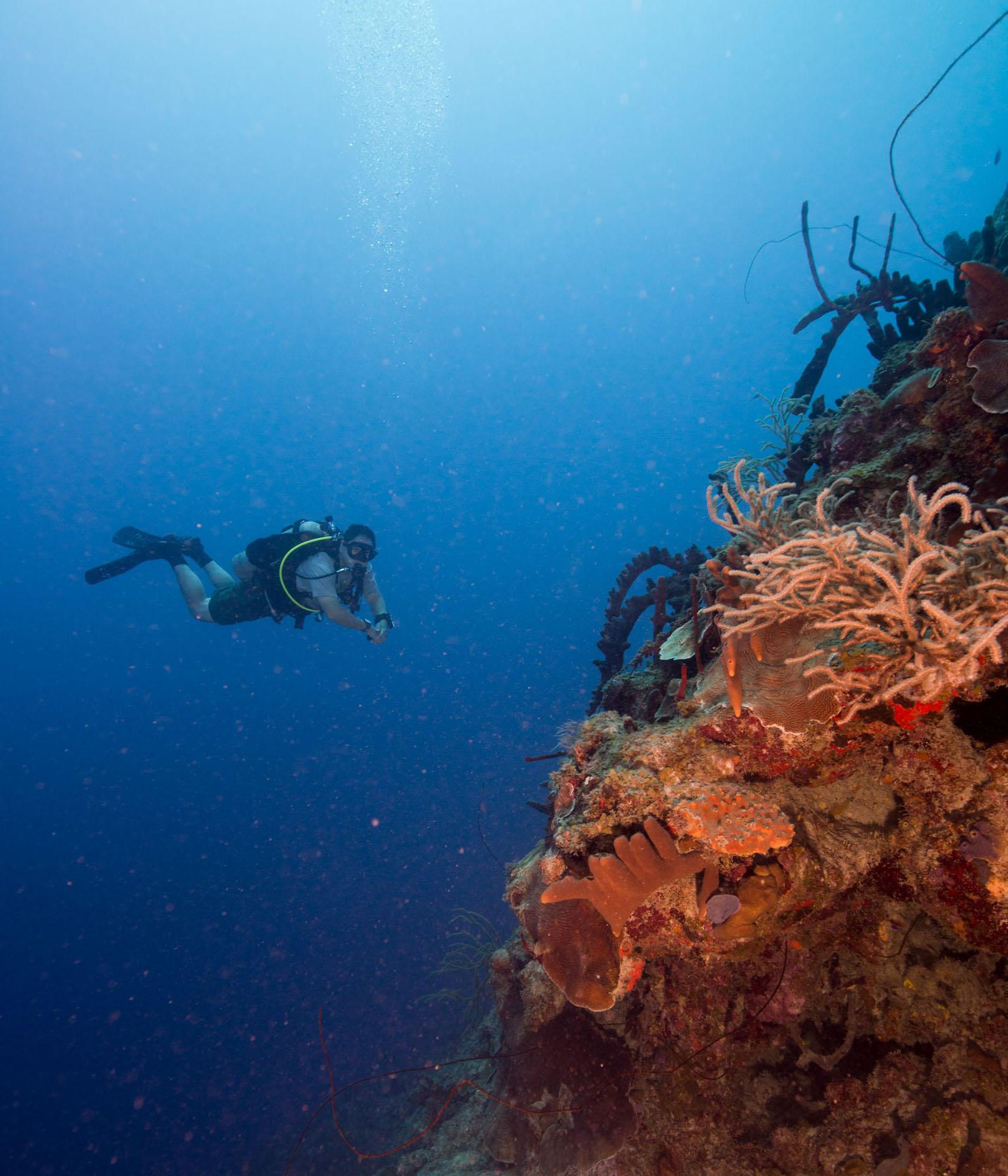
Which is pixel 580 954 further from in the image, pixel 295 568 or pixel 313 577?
pixel 295 568

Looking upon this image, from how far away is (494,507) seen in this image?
301ft

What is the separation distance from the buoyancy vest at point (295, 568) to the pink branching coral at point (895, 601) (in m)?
7.66

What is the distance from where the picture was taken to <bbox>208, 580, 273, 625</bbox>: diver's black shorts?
10398 millimetres

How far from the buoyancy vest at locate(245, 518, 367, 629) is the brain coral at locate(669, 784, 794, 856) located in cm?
746

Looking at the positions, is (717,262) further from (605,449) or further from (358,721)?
(358,721)

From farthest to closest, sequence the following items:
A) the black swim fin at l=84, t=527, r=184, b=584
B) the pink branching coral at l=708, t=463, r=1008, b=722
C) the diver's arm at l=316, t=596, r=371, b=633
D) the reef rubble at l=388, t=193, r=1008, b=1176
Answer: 1. the black swim fin at l=84, t=527, r=184, b=584
2. the diver's arm at l=316, t=596, r=371, b=633
3. the reef rubble at l=388, t=193, r=1008, b=1176
4. the pink branching coral at l=708, t=463, r=1008, b=722

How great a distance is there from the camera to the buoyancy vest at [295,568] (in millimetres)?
9023

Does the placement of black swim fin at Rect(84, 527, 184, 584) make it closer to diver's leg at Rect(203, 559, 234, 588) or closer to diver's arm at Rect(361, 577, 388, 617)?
diver's leg at Rect(203, 559, 234, 588)

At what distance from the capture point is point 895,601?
6.67 ft

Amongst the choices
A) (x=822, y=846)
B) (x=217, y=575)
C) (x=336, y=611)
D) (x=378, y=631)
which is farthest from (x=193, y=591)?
(x=822, y=846)

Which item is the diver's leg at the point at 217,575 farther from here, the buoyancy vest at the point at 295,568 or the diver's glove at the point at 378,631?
the diver's glove at the point at 378,631

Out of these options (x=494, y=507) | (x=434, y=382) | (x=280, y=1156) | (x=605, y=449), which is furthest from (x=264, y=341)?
(x=280, y=1156)

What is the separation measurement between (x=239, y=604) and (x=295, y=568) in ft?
7.96

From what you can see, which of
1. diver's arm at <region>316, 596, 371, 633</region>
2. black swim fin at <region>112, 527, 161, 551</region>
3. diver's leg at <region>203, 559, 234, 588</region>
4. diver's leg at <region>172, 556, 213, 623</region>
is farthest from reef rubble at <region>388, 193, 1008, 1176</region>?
black swim fin at <region>112, 527, 161, 551</region>
